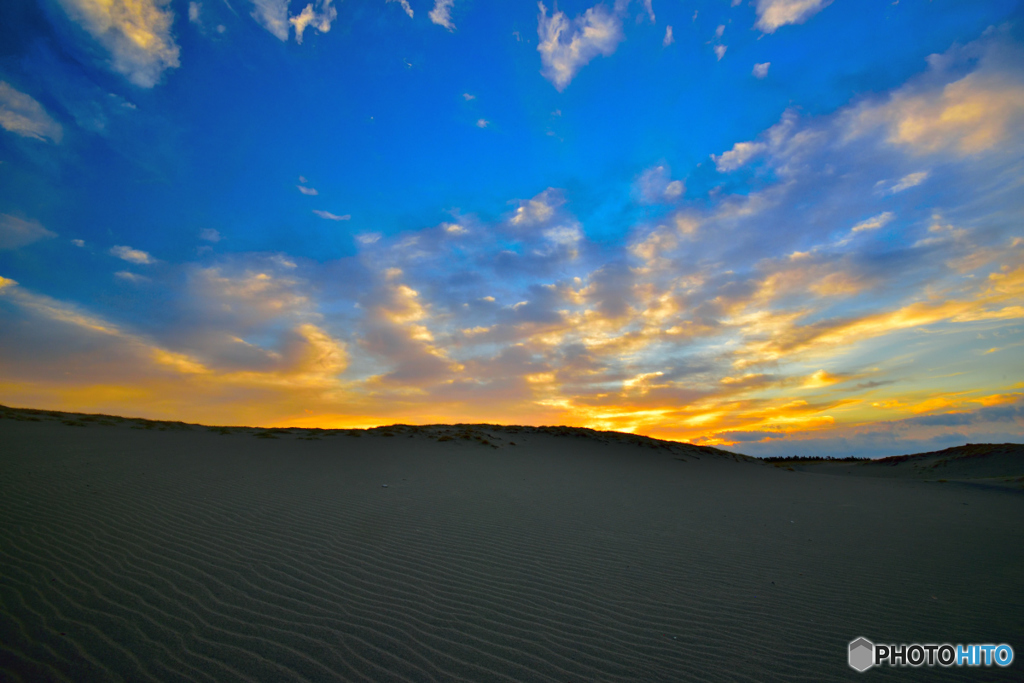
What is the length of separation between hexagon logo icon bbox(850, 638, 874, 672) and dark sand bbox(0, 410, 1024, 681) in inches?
4.1

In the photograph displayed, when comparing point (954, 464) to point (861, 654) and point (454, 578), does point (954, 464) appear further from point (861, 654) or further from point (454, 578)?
point (454, 578)

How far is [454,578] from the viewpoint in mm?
5484

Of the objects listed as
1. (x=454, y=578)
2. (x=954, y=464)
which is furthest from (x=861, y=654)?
(x=954, y=464)

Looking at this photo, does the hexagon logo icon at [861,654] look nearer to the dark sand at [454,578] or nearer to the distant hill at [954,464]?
the dark sand at [454,578]

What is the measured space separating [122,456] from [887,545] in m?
19.0

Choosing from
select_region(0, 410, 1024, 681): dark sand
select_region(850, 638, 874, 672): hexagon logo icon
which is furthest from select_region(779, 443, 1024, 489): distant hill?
select_region(850, 638, 874, 672): hexagon logo icon

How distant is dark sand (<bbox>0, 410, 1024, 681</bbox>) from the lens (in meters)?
3.75

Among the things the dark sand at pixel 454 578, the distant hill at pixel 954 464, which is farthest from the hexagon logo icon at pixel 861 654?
the distant hill at pixel 954 464

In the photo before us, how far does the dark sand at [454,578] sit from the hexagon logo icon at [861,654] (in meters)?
0.10

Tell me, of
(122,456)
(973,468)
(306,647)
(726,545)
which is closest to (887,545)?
(726,545)

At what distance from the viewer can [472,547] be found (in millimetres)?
6770

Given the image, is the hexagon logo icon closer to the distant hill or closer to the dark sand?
the dark sand

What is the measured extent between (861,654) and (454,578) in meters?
4.40

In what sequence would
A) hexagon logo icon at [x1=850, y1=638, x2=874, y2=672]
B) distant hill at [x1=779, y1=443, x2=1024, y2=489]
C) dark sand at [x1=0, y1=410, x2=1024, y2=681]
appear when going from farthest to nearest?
distant hill at [x1=779, y1=443, x2=1024, y2=489] → hexagon logo icon at [x1=850, y1=638, x2=874, y2=672] → dark sand at [x1=0, y1=410, x2=1024, y2=681]
